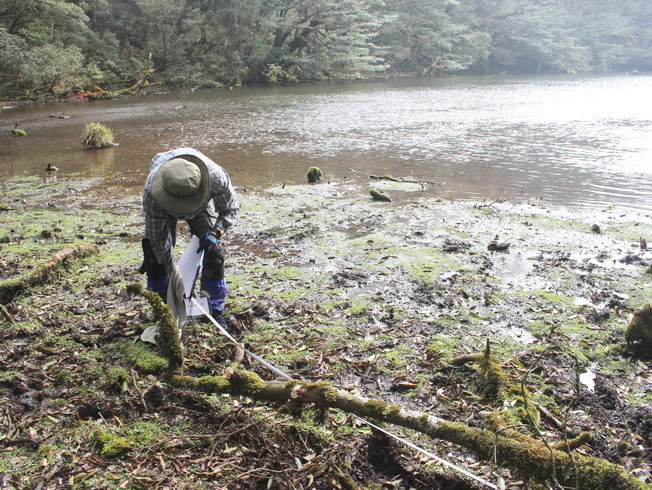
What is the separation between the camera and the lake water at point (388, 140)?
11023 mm

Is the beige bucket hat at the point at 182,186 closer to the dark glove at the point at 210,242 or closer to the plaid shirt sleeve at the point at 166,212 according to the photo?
the plaid shirt sleeve at the point at 166,212

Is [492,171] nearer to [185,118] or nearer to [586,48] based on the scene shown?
[185,118]

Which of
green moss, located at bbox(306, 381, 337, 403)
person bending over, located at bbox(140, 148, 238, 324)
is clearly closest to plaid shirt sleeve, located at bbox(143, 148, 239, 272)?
person bending over, located at bbox(140, 148, 238, 324)

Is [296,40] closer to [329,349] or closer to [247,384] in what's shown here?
[329,349]

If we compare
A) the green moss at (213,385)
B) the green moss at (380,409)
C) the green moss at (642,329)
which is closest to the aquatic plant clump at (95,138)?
the green moss at (213,385)

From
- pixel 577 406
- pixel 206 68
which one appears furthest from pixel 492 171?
pixel 206 68

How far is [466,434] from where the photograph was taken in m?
2.50

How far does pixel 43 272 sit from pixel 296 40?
40.3m

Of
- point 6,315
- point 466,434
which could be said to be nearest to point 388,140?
point 6,315

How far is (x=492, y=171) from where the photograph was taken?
11930mm

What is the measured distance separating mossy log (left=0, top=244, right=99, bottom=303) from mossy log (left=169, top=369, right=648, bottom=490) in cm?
Answer: 234

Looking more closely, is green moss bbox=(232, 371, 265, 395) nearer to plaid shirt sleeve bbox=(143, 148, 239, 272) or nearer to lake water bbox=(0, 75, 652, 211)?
plaid shirt sleeve bbox=(143, 148, 239, 272)

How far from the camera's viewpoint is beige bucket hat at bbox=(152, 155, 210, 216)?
3520mm

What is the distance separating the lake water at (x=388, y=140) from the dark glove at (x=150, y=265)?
6.29 metres
